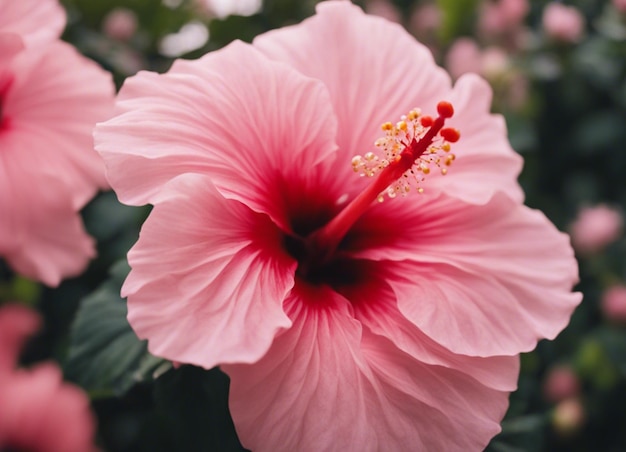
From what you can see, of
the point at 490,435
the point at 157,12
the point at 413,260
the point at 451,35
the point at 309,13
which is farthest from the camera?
the point at 451,35

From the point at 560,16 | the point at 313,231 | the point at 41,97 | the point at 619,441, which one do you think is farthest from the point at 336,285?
the point at 560,16

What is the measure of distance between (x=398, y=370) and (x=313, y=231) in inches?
10.4

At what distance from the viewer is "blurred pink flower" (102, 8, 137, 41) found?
1.32 metres

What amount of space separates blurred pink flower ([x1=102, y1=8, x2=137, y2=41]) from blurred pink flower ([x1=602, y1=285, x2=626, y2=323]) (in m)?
1.21

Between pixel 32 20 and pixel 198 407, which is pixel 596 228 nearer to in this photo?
pixel 198 407

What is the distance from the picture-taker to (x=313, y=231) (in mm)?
892

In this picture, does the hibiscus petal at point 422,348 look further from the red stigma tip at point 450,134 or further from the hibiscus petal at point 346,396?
the red stigma tip at point 450,134

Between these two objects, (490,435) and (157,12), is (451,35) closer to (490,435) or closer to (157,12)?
(157,12)

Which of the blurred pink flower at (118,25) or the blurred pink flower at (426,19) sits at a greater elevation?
the blurred pink flower at (426,19)

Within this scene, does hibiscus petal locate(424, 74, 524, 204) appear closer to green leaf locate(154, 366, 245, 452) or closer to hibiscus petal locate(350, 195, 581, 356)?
hibiscus petal locate(350, 195, 581, 356)

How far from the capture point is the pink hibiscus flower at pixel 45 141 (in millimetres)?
798

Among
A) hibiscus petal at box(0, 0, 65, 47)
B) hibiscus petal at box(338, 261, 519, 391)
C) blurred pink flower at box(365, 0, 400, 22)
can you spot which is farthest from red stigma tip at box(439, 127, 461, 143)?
blurred pink flower at box(365, 0, 400, 22)

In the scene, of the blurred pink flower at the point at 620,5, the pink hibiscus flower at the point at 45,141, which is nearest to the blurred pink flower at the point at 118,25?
the pink hibiscus flower at the point at 45,141

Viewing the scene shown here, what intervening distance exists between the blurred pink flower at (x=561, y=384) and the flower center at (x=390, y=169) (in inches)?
30.7
